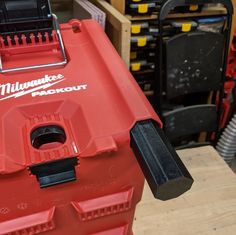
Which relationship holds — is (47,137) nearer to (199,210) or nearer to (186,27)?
(199,210)

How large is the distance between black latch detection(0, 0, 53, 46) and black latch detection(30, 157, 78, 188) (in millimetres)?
307

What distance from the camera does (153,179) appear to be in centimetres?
36

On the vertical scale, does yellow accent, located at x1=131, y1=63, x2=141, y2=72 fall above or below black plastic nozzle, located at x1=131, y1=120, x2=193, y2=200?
below

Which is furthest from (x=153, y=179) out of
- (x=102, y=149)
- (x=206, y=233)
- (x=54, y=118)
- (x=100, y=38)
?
(x=206, y=233)

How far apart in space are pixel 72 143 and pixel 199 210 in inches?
26.6

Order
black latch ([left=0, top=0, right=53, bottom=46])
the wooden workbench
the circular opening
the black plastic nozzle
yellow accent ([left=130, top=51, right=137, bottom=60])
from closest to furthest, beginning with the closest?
1. the black plastic nozzle
2. the circular opening
3. black latch ([left=0, top=0, right=53, bottom=46])
4. the wooden workbench
5. yellow accent ([left=130, top=51, right=137, bottom=60])

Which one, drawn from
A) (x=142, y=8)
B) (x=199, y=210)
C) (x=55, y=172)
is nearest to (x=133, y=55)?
(x=142, y=8)

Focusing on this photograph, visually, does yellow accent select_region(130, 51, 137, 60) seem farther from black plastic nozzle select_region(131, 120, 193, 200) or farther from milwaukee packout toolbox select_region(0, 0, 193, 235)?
black plastic nozzle select_region(131, 120, 193, 200)

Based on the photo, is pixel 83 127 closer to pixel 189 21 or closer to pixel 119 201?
pixel 119 201

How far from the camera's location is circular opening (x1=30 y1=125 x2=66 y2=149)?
47 centimetres

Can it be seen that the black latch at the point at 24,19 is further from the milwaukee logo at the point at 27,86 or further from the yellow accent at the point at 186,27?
the yellow accent at the point at 186,27

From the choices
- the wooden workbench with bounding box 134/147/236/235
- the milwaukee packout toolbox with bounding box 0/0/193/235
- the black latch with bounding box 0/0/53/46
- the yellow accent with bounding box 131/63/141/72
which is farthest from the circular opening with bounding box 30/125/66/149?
the yellow accent with bounding box 131/63/141/72

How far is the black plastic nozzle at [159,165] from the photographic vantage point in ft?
1.17

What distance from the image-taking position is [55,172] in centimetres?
43
